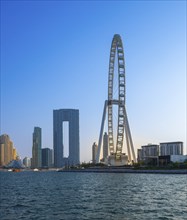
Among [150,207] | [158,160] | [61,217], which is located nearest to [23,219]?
[61,217]

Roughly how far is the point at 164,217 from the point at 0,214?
12.6m

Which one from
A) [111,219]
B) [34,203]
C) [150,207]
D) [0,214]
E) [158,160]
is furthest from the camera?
[158,160]

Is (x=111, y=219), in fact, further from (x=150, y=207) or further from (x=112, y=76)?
(x=112, y=76)

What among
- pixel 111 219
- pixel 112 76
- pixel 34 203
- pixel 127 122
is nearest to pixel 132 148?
pixel 127 122

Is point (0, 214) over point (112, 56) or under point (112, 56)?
under

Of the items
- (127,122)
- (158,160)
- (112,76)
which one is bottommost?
(158,160)

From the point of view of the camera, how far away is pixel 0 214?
1192 inches

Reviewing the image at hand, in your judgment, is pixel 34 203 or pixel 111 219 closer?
pixel 111 219

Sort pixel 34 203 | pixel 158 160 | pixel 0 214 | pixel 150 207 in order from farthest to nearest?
pixel 158 160
pixel 34 203
pixel 150 207
pixel 0 214

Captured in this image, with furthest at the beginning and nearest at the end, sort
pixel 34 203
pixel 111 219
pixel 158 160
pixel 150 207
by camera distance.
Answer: pixel 158 160, pixel 34 203, pixel 150 207, pixel 111 219

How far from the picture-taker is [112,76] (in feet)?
472

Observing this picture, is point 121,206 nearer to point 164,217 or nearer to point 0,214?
point 164,217

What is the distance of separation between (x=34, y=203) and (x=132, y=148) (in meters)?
112

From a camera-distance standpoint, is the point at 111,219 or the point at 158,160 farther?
Result: the point at 158,160
